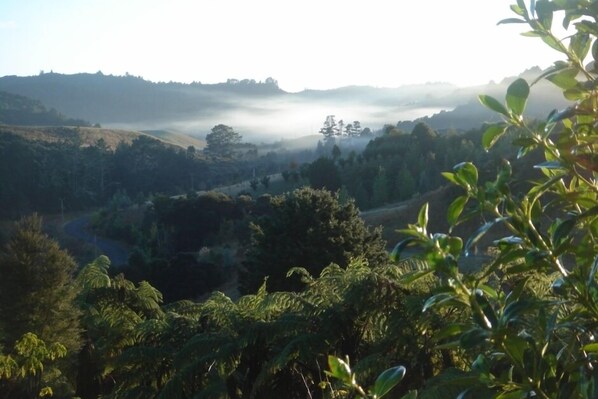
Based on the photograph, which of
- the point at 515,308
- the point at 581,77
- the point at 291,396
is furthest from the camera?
the point at 291,396

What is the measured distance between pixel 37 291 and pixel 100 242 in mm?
37222

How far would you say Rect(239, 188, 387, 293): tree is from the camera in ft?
61.3

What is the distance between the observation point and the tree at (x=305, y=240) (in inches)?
735

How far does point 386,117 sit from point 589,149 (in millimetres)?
196797

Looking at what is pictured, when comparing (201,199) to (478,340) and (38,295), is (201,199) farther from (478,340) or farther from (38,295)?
(478,340)

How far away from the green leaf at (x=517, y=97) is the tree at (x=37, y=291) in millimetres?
8727

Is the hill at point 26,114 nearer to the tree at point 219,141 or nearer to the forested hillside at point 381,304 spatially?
the tree at point 219,141

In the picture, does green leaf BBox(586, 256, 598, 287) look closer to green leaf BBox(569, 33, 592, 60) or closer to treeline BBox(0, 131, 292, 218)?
green leaf BBox(569, 33, 592, 60)

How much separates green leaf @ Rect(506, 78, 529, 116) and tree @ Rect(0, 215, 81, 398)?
28.6 feet

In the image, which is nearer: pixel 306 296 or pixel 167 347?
pixel 306 296

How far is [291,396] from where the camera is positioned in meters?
4.86

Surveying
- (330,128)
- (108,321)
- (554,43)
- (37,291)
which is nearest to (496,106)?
(554,43)

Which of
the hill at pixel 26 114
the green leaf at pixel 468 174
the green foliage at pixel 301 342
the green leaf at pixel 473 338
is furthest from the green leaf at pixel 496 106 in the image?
the hill at pixel 26 114

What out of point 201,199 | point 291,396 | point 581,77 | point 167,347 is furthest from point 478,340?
point 201,199
